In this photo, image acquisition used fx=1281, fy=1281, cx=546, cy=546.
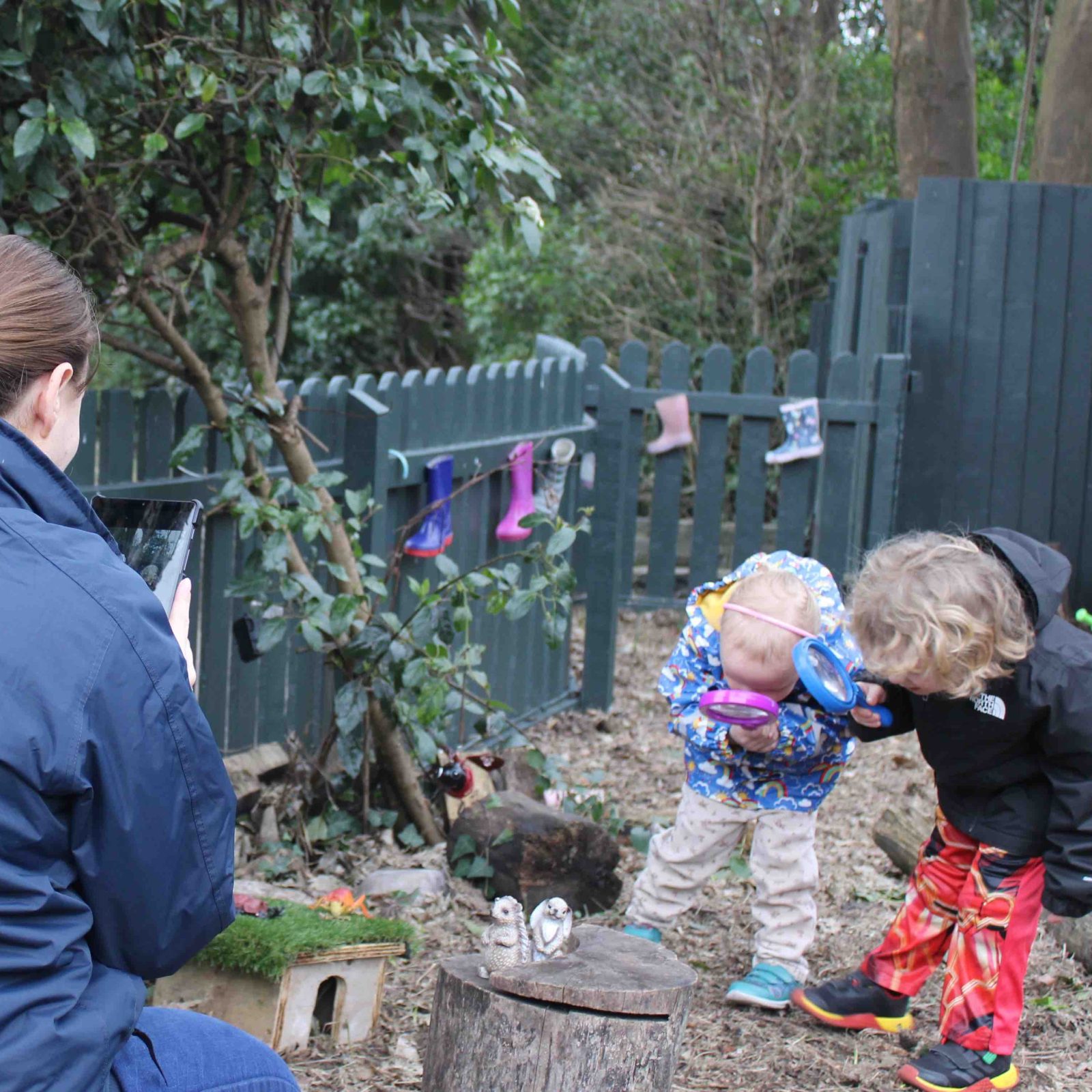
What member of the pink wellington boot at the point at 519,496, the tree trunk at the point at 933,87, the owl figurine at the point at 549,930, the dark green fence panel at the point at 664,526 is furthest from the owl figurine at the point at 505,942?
the tree trunk at the point at 933,87

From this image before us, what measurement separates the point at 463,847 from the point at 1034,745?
171 cm

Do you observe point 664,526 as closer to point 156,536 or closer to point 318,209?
point 318,209

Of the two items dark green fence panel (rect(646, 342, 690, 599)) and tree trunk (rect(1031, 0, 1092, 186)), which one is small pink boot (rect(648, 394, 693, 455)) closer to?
dark green fence panel (rect(646, 342, 690, 599))

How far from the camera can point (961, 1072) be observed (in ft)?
9.01

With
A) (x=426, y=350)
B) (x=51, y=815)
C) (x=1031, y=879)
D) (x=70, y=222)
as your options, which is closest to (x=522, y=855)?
(x=1031, y=879)

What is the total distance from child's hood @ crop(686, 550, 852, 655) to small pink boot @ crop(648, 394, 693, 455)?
8.53 feet

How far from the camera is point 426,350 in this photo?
13.7m

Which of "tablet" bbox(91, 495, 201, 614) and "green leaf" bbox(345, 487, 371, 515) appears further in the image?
"green leaf" bbox(345, 487, 371, 515)

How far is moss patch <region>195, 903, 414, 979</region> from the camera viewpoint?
2725 millimetres

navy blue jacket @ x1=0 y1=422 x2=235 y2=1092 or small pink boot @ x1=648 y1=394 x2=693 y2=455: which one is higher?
small pink boot @ x1=648 y1=394 x2=693 y2=455

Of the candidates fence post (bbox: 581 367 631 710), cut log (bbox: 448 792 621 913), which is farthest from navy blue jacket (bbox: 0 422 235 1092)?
fence post (bbox: 581 367 631 710)

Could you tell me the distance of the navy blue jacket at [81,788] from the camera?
1367 mm

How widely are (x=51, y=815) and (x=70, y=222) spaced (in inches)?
97.7

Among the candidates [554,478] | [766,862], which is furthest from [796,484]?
[766,862]
